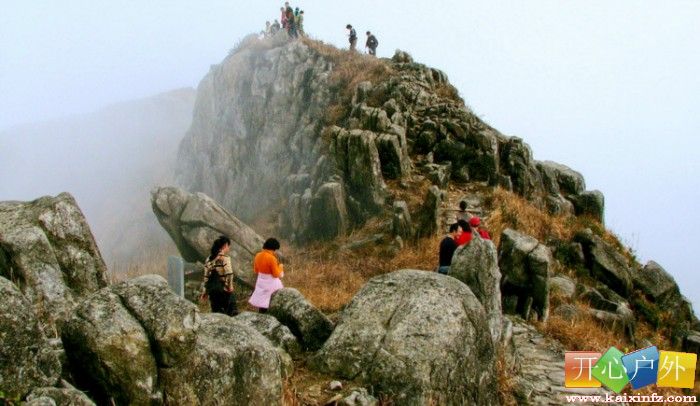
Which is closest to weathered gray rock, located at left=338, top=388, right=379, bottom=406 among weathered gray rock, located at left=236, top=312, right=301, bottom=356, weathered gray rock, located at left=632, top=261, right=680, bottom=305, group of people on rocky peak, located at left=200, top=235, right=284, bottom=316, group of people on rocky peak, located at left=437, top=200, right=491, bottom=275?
weathered gray rock, located at left=236, top=312, right=301, bottom=356

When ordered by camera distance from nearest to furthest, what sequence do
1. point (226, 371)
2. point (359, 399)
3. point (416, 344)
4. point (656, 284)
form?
1. point (226, 371)
2. point (359, 399)
3. point (416, 344)
4. point (656, 284)

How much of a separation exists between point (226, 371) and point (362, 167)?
1724 cm

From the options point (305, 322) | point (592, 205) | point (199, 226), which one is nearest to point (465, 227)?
point (305, 322)

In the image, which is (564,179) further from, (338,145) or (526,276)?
(526,276)

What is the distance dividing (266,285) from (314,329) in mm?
2651

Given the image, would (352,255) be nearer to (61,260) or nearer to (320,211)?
(320,211)

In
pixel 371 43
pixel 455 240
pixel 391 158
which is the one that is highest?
pixel 371 43

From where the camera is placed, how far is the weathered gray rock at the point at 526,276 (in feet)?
51.9

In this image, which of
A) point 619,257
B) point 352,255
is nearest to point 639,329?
point 619,257

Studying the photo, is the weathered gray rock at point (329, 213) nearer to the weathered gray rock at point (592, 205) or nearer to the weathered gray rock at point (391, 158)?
the weathered gray rock at point (391, 158)

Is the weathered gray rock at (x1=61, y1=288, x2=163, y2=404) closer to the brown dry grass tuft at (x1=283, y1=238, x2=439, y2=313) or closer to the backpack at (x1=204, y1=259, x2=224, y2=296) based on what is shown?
the backpack at (x1=204, y1=259, x2=224, y2=296)

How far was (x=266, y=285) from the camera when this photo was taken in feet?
41.2

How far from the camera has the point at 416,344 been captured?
8609 mm

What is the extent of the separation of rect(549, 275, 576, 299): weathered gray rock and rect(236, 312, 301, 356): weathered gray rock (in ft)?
34.7
